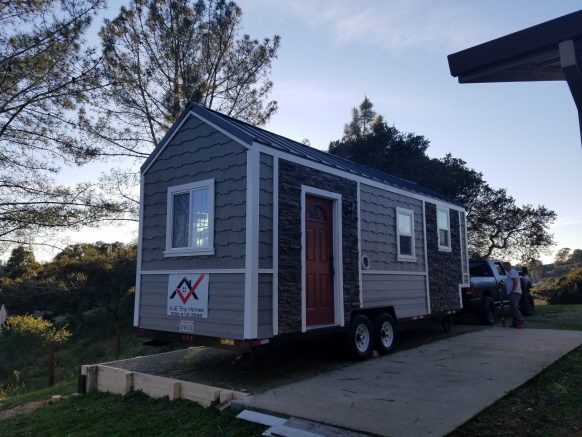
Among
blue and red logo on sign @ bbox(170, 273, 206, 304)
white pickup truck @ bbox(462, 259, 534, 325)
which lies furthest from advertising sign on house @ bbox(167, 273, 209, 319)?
white pickup truck @ bbox(462, 259, 534, 325)

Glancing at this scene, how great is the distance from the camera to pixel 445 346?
855 cm

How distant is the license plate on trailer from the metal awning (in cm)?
473

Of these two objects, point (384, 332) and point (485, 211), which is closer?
point (384, 332)

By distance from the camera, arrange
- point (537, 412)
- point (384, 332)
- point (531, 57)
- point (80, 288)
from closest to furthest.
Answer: point (531, 57), point (537, 412), point (384, 332), point (80, 288)

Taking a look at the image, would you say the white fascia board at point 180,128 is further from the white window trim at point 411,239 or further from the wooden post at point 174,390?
the white window trim at point 411,239

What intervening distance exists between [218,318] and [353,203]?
328cm

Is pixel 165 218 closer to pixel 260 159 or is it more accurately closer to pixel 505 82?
pixel 260 159

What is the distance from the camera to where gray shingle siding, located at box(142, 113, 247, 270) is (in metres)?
6.07

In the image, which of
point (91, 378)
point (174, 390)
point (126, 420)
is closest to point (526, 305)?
point (174, 390)

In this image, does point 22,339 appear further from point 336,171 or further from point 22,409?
point 336,171

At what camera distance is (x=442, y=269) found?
10.6 m

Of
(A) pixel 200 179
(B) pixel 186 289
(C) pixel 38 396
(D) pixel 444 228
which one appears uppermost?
(A) pixel 200 179

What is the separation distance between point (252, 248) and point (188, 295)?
4.81 ft

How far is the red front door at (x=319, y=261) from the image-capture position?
6.80 m
